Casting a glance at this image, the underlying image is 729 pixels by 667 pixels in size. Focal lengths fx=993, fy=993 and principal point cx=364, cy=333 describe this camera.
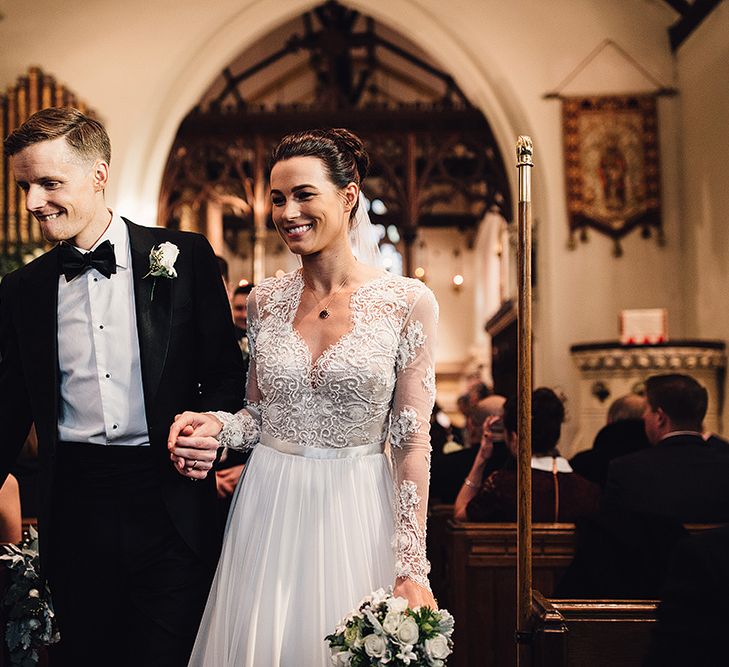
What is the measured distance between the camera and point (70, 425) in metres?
2.39

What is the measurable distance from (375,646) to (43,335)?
1.08 meters

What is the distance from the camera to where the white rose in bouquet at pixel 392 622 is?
1.98 meters

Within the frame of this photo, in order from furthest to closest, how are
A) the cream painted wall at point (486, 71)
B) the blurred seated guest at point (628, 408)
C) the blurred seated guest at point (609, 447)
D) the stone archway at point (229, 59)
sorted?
1. the stone archway at point (229, 59)
2. the cream painted wall at point (486, 71)
3. the blurred seated guest at point (628, 408)
4. the blurred seated guest at point (609, 447)

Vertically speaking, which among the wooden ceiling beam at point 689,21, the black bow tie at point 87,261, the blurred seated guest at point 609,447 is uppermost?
the wooden ceiling beam at point 689,21

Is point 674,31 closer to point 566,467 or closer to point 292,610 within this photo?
point 566,467

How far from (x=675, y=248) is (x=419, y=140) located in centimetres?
271

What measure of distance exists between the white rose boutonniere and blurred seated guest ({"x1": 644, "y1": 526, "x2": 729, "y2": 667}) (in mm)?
1468

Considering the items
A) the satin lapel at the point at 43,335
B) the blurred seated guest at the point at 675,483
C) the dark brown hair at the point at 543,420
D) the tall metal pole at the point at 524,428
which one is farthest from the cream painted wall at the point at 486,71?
the satin lapel at the point at 43,335

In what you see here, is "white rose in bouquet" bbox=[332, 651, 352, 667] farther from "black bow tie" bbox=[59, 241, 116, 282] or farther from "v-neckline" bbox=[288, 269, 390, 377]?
"black bow tie" bbox=[59, 241, 116, 282]

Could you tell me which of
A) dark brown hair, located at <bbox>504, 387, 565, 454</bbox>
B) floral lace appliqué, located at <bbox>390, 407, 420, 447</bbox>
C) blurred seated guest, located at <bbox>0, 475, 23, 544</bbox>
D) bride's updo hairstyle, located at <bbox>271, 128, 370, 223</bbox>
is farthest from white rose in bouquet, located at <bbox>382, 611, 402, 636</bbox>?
dark brown hair, located at <bbox>504, 387, 565, 454</bbox>

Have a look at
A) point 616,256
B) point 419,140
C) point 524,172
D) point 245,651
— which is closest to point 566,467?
point 524,172

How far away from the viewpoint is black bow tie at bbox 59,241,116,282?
2.38 m

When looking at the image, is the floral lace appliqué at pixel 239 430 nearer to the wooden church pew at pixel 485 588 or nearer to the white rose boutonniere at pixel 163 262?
the white rose boutonniere at pixel 163 262

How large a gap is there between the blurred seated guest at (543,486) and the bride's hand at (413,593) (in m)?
1.70
